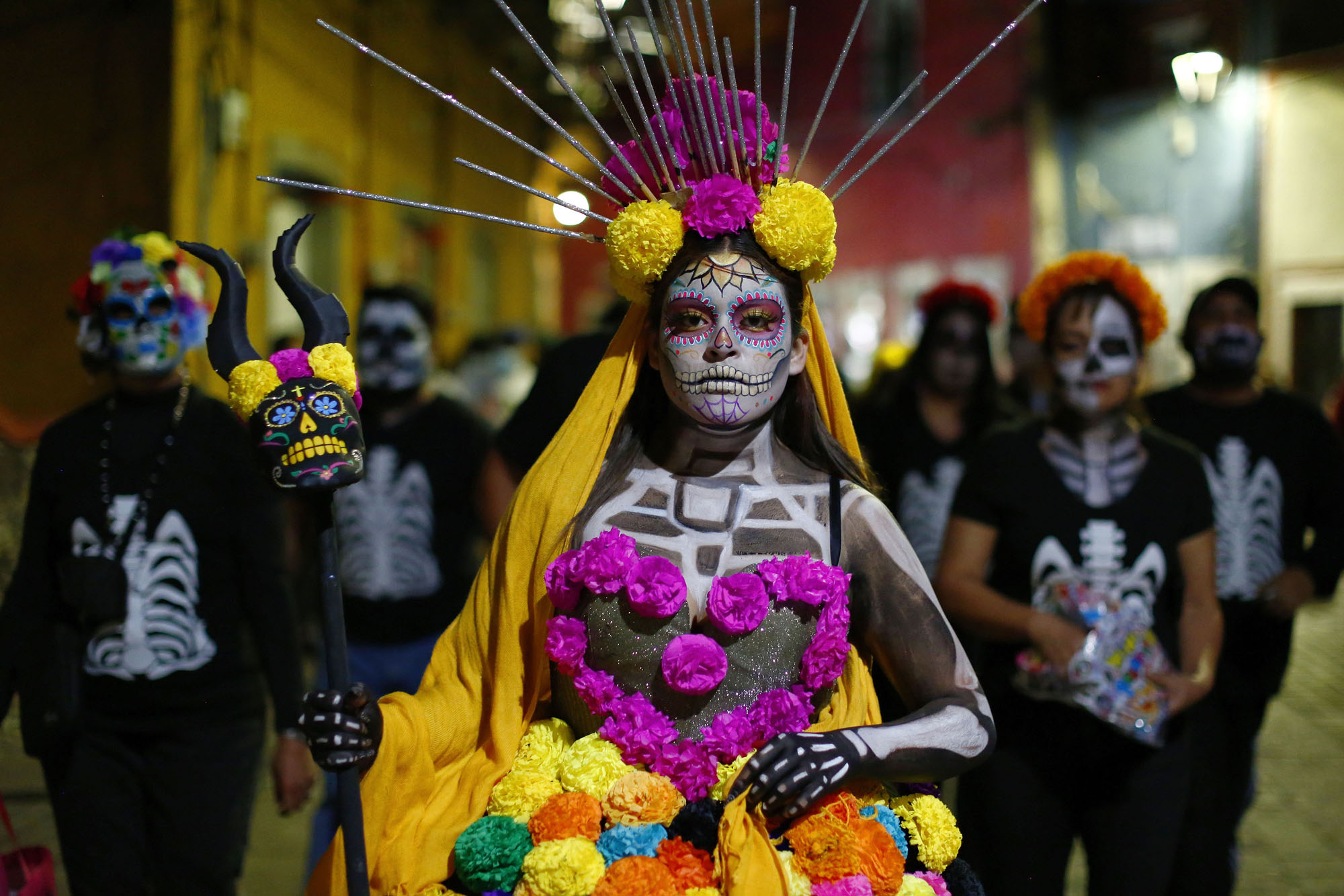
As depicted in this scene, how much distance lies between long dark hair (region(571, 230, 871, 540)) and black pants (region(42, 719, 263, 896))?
4.99ft

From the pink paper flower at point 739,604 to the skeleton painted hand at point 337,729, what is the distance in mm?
648

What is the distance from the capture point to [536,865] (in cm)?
196

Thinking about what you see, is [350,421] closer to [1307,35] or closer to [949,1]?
[1307,35]

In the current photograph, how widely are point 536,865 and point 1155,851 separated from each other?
6.26ft

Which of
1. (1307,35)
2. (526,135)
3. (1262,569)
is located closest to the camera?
(1262,569)

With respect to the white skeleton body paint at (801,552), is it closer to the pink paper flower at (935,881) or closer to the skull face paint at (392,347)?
the pink paper flower at (935,881)

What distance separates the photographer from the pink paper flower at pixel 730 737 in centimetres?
215

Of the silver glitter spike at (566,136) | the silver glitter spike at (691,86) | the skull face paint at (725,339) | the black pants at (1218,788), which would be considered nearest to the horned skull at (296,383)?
the silver glitter spike at (566,136)

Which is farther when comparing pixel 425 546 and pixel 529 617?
pixel 425 546

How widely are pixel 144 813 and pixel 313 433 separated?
181 centimetres

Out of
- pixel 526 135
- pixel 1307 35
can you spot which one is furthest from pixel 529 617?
pixel 1307 35

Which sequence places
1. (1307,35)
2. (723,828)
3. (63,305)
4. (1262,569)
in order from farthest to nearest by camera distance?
(1307,35)
(63,305)
(1262,569)
(723,828)

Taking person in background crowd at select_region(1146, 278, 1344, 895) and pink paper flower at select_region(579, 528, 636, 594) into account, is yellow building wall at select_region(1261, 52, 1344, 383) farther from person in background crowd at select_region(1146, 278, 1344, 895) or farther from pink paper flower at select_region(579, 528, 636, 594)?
pink paper flower at select_region(579, 528, 636, 594)

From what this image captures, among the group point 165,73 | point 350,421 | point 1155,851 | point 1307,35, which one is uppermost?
point 1307,35
